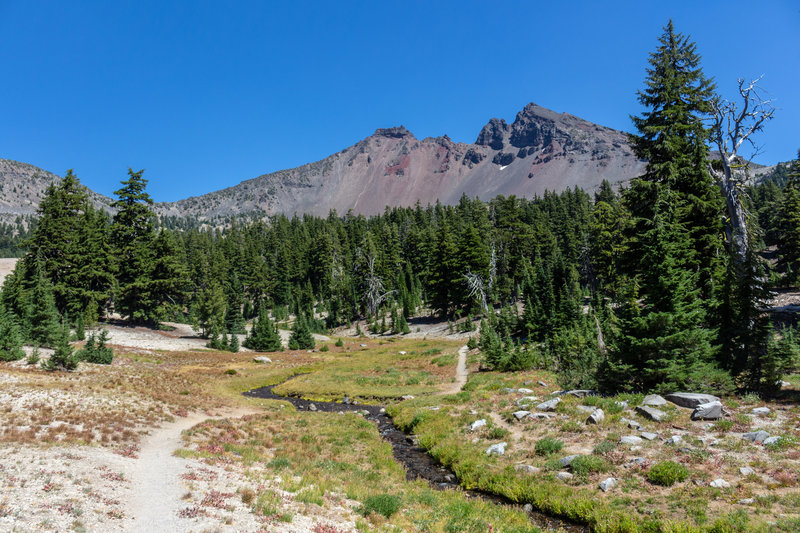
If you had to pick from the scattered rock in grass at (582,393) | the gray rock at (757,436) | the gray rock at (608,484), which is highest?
the gray rock at (757,436)

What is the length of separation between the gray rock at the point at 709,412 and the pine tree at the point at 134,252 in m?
59.9

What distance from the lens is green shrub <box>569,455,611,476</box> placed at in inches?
484

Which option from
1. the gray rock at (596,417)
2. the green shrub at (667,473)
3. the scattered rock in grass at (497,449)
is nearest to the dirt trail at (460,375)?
Answer: the scattered rock in grass at (497,449)

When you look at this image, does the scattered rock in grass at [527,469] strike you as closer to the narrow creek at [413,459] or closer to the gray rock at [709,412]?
the narrow creek at [413,459]

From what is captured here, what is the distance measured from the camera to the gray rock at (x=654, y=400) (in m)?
15.4

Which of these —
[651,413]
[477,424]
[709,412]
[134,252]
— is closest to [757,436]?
[709,412]

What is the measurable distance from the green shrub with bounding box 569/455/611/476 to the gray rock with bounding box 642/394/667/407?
447cm

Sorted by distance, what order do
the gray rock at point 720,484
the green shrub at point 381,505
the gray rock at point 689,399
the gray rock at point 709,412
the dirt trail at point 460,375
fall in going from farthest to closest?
the dirt trail at point 460,375 < the gray rock at point 689,399 < the gray rock at point 709,412 < the green shrub at point 381,505 < the gray rock at point 720,484

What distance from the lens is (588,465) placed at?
12.4m

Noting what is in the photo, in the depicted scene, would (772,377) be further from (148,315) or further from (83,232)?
(83,232)

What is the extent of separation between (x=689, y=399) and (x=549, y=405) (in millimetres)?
5285

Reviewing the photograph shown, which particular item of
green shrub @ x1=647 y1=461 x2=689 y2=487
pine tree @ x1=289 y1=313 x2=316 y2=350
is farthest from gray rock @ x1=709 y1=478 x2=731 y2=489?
pine tree @ x1=289 y1=313 x2=316 y2=350

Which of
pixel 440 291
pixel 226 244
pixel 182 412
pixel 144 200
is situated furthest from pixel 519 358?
pixel 226 244

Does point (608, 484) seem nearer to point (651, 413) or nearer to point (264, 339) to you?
point (651, 413)
